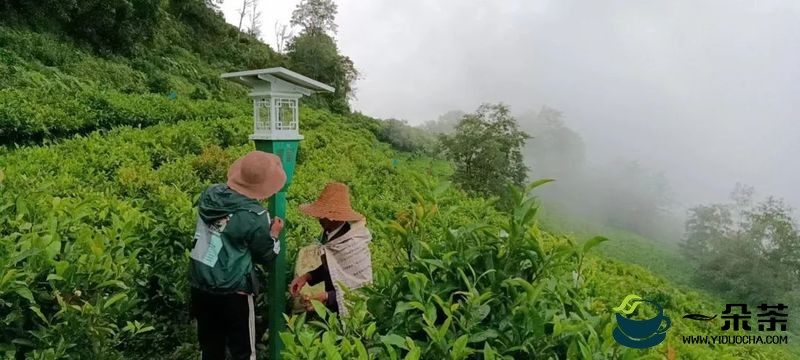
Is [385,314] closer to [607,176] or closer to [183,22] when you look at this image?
[183,22]

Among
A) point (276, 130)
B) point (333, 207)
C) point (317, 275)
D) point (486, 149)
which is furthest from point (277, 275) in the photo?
point (486, 149)

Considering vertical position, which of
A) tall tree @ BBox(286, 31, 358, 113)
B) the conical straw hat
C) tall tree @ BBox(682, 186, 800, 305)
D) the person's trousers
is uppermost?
tall tree @ BBox(286, 31, 358, 113)

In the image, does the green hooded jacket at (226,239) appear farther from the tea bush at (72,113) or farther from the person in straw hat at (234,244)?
the tea bush at (72,113)

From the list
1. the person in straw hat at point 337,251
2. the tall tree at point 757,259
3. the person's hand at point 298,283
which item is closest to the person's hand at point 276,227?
the person in straw hat at point 337,251

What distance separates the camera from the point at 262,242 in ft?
7.58

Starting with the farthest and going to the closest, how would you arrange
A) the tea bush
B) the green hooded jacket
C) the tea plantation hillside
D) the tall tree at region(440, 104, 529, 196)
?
1. the tall tree at region(440, 104, 529, 196)
2. the tea bush
3. the green hooded jacket
4. the tea plantation hillside

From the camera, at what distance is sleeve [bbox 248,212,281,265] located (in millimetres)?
2299

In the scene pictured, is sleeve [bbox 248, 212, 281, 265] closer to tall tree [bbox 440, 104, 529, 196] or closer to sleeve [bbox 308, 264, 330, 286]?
sleeve [bbox 308, 264, 330, 286]

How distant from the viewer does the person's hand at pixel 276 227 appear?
2387mm

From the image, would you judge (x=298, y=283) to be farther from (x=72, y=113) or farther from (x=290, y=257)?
(x=72, y=113)

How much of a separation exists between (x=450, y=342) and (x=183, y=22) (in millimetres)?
22818

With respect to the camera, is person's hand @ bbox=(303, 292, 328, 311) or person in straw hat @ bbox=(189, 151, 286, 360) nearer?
person in straw hat @ bbox=(189, 151, 286, 360)

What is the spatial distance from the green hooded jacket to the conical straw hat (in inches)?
9.8

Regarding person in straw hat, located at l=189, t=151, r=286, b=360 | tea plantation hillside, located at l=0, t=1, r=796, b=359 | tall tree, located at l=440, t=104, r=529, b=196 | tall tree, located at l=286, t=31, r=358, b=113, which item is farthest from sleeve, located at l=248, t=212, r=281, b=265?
tall tree, located at l=286, t=31, r=358, b=113
